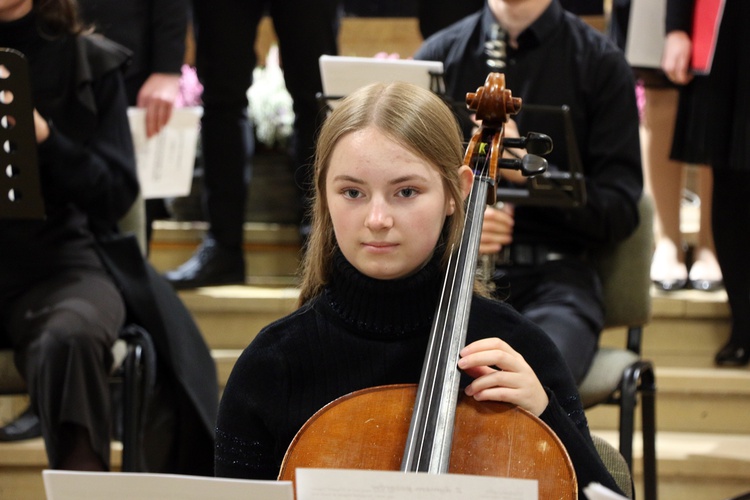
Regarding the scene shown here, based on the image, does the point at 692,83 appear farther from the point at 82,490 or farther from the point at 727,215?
the point at 82,490

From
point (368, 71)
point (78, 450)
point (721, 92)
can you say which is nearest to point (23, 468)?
point (78, 450)

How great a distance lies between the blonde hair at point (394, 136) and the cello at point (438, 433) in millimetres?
175

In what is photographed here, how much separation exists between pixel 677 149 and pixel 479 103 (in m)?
1.68

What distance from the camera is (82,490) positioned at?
929mm

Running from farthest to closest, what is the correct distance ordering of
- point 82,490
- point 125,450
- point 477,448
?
point 125,450
point 477,448
point 82,490

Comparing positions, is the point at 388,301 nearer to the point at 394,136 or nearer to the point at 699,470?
the point at 394,136

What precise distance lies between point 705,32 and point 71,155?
169 cm

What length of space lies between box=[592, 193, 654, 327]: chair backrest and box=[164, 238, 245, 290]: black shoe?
1.23 m

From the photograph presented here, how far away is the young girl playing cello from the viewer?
1.26m

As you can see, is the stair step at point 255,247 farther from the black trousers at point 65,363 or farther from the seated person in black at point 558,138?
the black trousers at point 65,363

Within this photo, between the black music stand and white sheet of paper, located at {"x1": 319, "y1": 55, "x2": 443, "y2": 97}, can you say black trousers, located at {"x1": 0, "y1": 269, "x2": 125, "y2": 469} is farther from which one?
white sheet of paper, located at {"x1": 319, "y1": 55, "x2": 443, "y2": 97}

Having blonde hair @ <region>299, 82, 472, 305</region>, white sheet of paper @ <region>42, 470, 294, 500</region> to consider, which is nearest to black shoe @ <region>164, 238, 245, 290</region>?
blonde hair @ <region>299, 82, 472, 305</region>

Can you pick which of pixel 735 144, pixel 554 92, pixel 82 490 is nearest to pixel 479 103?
pixel 82 490

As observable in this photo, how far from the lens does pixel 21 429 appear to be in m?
2.69
